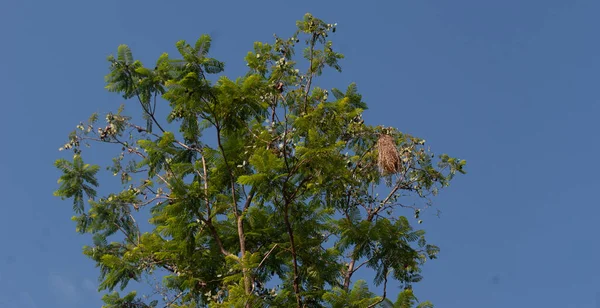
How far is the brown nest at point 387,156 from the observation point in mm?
12173

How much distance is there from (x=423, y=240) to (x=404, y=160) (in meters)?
1.70

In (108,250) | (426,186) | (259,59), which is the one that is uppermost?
(259,59)

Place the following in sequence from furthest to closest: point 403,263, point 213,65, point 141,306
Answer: point 141,306 < point 403,263 < point 213,65

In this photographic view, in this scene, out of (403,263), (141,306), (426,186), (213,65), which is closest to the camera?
(213,65)

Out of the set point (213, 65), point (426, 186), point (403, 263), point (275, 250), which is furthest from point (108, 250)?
point (426, 186)

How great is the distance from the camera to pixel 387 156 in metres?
12.2

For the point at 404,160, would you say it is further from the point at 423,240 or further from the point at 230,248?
the point at 230,248

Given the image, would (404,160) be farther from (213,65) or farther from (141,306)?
(141,306)

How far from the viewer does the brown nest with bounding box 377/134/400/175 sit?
1217cm

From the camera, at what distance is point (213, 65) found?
11586mm

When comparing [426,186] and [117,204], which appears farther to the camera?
[426,186]

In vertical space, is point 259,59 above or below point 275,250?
above

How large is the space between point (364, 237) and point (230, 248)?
238cm

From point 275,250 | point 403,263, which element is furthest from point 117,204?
point 403,263
